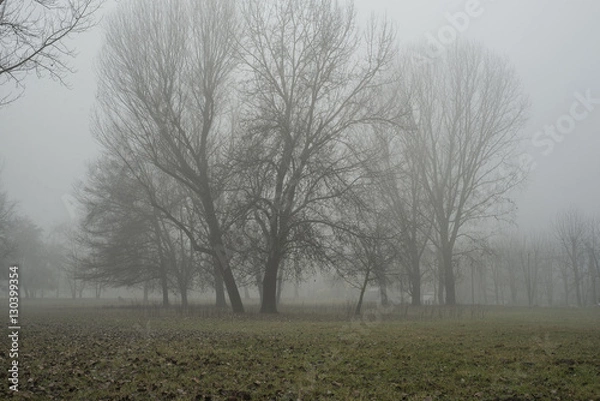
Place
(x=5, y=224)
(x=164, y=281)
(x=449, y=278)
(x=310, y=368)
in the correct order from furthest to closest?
1. (x=5, y=224)
2. (x=164, y=281)
3. (x=449, y=278)
4. (x=310, y=368)

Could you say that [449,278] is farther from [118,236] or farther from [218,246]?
[118,236]

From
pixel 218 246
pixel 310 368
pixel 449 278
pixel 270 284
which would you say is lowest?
pixel 310 368

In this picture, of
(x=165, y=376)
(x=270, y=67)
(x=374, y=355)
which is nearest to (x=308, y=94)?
(x=270, y=67)

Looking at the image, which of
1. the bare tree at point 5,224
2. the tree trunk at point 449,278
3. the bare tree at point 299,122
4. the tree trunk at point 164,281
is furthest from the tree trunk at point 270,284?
the bare tree at point 5,224

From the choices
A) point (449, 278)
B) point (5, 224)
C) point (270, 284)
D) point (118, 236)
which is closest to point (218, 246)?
point (270, 284)

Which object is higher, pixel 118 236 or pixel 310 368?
pixel 118 236

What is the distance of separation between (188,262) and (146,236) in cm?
366

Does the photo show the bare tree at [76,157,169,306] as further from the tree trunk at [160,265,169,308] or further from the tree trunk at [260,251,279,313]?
the tree trunk at [260,251,279,313]

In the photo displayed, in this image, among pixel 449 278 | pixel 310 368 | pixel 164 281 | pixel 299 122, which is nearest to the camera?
pixel 310 368

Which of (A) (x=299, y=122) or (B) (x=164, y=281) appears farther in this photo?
(B) (x=164, y=281)

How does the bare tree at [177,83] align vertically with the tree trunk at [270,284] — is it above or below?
above

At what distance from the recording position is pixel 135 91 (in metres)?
23.9

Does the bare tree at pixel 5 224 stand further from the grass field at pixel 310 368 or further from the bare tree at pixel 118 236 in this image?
the grass field at pixel 310 368

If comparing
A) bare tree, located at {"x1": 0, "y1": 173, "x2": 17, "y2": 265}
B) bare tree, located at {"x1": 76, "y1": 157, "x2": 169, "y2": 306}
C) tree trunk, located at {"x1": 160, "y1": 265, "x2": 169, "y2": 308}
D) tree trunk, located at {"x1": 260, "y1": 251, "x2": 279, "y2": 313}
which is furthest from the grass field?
bare tree, located at {"x1": 0, "y1": 173, "x2": 17, "y2": 265}
